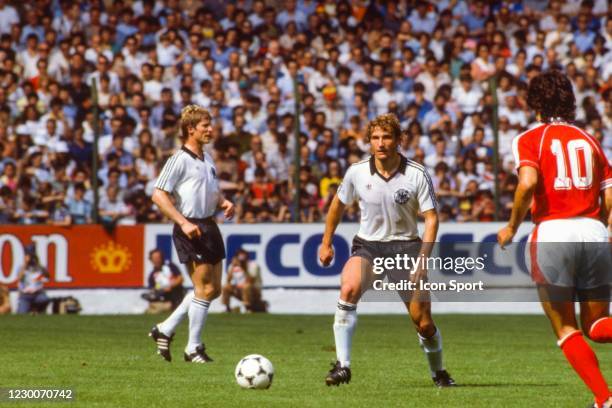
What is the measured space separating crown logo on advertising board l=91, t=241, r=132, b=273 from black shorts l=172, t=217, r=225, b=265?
8.66 metres

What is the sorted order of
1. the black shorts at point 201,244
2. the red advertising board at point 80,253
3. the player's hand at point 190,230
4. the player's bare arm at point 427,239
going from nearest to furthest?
the player's bare arm at point 427,239 → the player's hand at point 190,230 → the black shorts at point 201,244 → the red advertising board at point 80,253

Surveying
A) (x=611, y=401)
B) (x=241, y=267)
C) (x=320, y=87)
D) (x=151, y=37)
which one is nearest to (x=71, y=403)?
(x=611, y=401)

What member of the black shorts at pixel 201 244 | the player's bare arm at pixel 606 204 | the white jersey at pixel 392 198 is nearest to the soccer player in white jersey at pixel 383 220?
the white jersey at pixel 392 198

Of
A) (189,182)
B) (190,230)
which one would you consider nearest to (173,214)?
(190,230)

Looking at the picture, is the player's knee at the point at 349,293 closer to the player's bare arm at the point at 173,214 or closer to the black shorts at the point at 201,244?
the player's bare arm at the point at 173,214

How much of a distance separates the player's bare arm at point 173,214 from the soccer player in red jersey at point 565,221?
407 centimetres

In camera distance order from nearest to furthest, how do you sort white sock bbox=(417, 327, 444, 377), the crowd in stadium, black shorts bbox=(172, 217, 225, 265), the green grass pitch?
the green grass pitch, white sock bbox=(417, 327, 444, 377), black shorts bbox=(172, 217, 225, 265), the crowd in stadium

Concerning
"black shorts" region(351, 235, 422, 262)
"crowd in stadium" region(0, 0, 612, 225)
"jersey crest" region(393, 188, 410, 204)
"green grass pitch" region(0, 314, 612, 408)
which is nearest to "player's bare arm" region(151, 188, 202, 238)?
"green grass pitch" region(0, 314, 612, 408)

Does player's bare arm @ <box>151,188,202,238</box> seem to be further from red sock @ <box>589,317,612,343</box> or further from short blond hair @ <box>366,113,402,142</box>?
red sock @ <box>589,317,612,343</box>

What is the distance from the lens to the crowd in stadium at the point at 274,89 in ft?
66.4

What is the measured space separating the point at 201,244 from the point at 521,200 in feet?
15.6

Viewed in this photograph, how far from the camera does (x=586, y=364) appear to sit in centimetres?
757

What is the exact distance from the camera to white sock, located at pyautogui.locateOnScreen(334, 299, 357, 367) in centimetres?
952

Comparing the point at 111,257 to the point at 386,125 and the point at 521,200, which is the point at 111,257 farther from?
the point at 521,200
